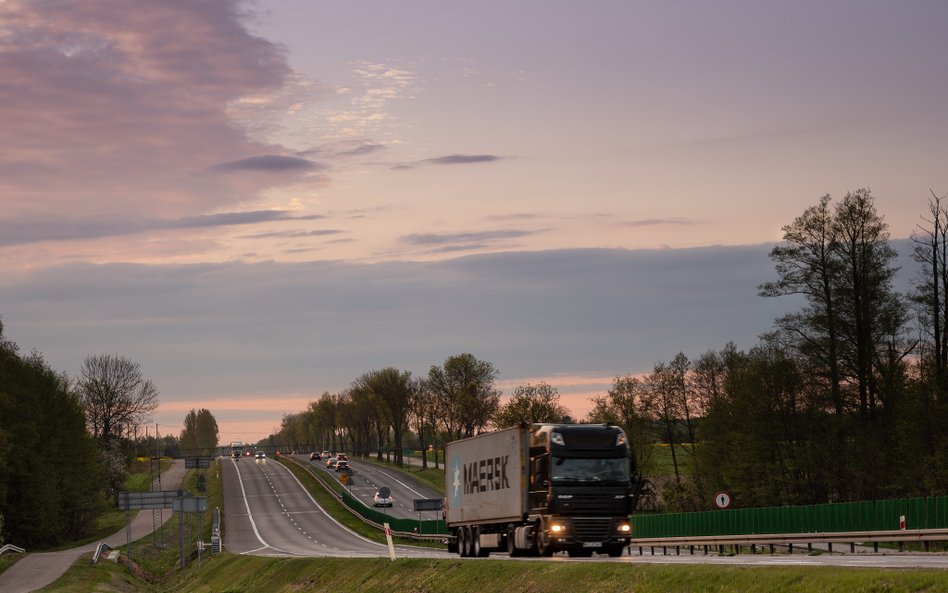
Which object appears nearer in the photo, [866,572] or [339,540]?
[866,572]

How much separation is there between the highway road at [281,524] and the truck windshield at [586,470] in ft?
118

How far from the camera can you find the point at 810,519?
55.2 meters

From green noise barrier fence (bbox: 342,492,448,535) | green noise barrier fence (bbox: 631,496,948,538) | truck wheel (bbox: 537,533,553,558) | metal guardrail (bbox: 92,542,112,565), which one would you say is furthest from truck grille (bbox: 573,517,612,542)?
A: metal guardrail (bbox: 92,542,112,565)

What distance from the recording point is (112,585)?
77.1m

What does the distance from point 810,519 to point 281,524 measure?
3200 inches

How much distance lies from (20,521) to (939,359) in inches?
2926

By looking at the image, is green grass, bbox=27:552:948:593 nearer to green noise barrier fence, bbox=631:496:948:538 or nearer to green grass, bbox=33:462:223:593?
green grass, bbox=33:462:223:593

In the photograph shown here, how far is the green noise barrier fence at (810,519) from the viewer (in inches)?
1791

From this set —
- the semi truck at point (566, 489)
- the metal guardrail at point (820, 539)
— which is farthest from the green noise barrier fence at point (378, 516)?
the semi truck at point (566, 489)

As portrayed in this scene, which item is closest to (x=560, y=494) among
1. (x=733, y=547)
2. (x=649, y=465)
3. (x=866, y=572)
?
(x=866, y=572)

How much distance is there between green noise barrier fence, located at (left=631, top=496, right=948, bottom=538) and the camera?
45.5 meters

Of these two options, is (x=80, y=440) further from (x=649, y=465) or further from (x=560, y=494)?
(x=560, y=494)

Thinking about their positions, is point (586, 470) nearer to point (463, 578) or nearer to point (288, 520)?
point (463, 578)

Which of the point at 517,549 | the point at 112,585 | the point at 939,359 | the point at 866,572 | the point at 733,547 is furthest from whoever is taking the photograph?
the point at 112,585
